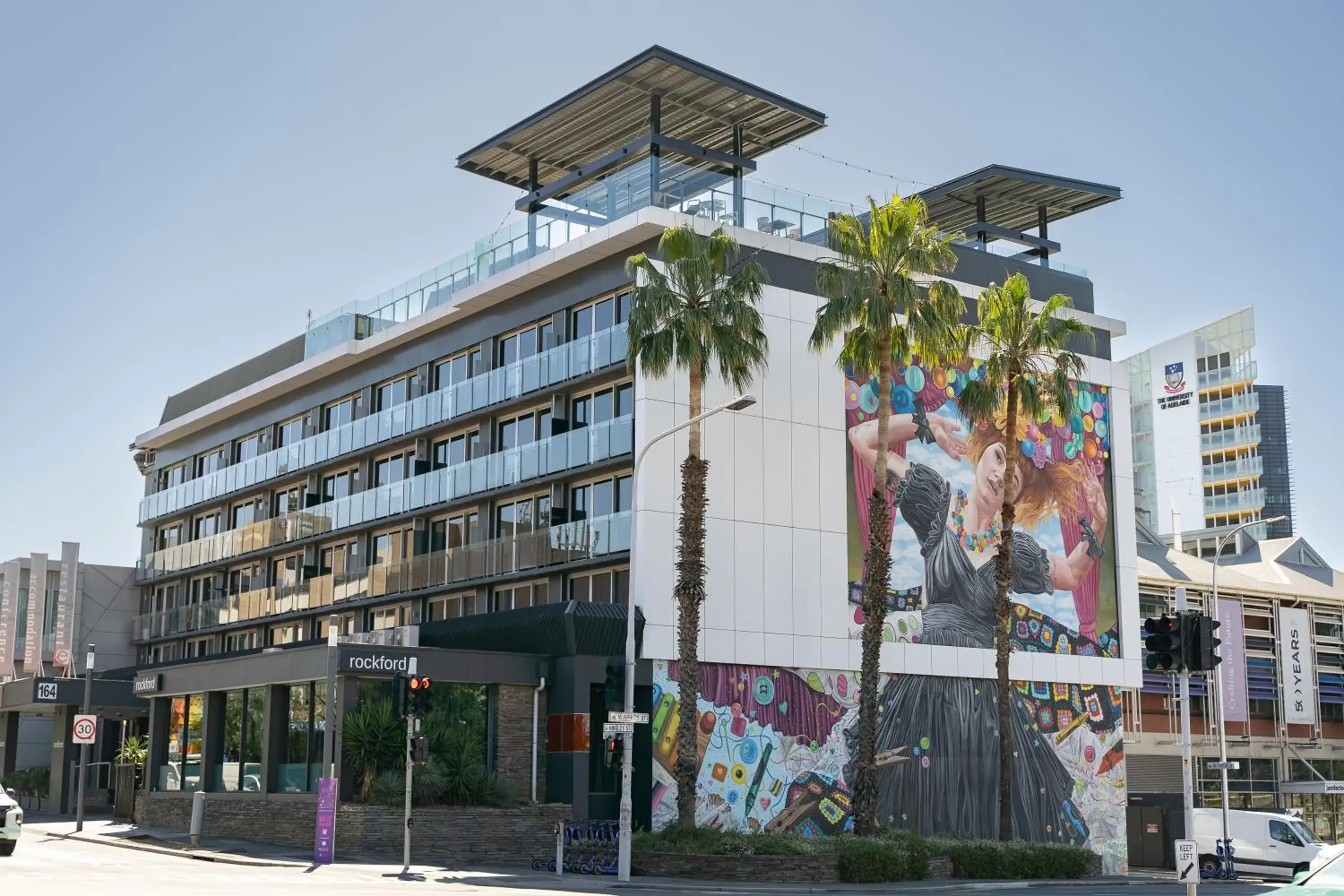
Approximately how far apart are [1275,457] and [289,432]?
260 feet

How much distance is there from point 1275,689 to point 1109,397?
22.2 m

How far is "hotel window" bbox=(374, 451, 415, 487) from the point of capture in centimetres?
4975

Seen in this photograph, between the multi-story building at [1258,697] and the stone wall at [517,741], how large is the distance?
28.1 meters

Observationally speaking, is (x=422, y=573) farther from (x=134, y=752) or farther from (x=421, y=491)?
(x=134, y=752)

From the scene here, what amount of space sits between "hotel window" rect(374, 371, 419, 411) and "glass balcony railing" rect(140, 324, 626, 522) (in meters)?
0.71

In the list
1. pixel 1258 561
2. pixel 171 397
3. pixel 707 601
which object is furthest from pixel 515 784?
pixel 1258 561

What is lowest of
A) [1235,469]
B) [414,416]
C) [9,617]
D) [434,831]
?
[434,831]

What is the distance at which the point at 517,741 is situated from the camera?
38.7 metres

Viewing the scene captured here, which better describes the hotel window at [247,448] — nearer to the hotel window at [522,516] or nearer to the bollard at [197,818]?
the hotel window at [522,516]

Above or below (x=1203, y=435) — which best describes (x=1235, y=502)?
below

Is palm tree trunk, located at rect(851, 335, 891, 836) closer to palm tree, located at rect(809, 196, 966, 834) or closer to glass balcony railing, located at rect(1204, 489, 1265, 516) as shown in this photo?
palm tree, located at rect(809, 196, 966, 834)

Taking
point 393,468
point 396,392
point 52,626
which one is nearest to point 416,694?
point 393,468

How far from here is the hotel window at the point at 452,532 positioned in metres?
46.8

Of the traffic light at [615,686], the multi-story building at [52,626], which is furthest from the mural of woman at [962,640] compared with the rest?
the multi-story building at [52,626]
